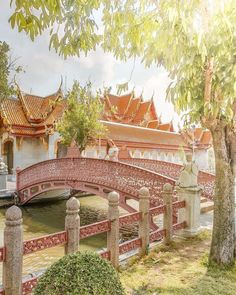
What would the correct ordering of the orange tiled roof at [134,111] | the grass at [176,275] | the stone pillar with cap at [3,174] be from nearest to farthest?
the grass at [176,275], the stone pillar with cap at [3,174], the orange tiled roof at [134,111]

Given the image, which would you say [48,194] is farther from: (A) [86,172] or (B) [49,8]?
(B) [49,8]

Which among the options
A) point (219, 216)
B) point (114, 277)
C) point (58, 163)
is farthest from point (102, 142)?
point (114, 277)

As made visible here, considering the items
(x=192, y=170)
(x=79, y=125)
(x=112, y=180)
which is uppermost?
(x=79, y=125)

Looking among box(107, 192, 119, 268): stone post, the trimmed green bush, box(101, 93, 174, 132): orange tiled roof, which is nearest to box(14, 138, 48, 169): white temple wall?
box(101, 93, 174, 132): orange tiled roof

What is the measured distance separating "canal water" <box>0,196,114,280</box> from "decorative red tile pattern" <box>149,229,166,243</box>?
392cm

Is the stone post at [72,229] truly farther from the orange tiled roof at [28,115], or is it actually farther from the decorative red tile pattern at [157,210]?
the orange tiled roof at [28,115]

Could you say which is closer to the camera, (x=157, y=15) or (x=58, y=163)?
(x=157, y=15)

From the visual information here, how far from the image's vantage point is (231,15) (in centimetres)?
434

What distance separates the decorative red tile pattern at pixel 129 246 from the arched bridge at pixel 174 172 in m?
7.89

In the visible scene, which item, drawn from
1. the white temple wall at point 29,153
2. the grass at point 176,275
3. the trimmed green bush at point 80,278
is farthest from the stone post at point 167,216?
the white temple wall at point 29,153

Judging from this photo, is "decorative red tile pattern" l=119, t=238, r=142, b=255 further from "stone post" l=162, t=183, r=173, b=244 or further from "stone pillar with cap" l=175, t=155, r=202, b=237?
"stone pillar with cap" l=175, t=155, r=202, b=237

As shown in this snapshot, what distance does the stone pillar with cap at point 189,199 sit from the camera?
8.39 m

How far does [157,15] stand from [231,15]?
40.1 inches

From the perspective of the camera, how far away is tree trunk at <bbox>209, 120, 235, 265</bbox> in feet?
19.2
